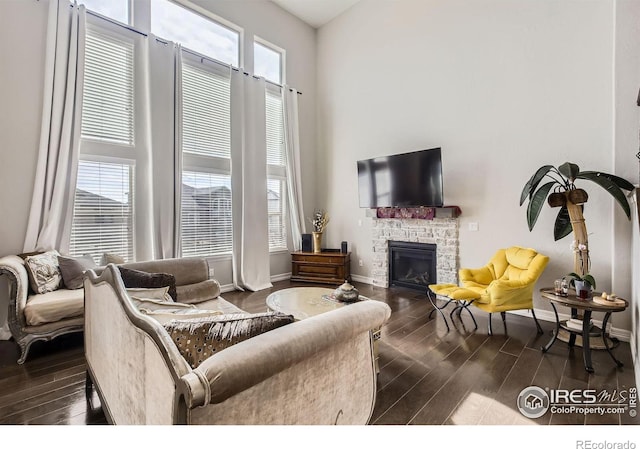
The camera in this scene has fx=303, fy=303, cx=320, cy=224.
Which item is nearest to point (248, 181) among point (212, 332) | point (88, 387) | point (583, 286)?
point (88, 387)

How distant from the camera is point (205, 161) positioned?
4.88 meters

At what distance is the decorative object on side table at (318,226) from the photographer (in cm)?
579

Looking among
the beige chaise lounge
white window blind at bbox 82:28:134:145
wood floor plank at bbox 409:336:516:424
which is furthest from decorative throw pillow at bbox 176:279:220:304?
white window blind at bbox 82:28:134:145

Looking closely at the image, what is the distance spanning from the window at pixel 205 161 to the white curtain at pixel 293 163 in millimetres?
1164

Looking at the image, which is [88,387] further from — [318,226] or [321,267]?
[318,226]

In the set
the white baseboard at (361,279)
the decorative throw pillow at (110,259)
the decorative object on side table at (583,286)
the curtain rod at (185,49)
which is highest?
the curtain rod at (185,49)

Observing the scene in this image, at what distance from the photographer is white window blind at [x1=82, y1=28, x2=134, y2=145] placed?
12.3ft

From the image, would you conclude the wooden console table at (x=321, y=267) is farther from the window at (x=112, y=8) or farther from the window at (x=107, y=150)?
the window at (x=112, y=8)

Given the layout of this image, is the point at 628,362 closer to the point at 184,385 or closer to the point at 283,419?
the point at 283,419

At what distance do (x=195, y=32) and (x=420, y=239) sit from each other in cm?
486

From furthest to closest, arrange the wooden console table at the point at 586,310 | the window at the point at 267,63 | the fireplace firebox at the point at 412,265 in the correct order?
the window at the point at 267,63, the fireplace firebox at the point at 412,265, the wooden console table at the point at 586,310

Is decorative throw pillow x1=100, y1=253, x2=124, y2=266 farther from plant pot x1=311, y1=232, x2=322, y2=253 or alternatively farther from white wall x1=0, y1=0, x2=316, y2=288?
plant pot x1=311, y1=232, x2=322, y2=253

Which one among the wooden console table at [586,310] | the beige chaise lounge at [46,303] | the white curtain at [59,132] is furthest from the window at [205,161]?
the wooden console table at [586,310]

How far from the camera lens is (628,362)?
8.63 ft
